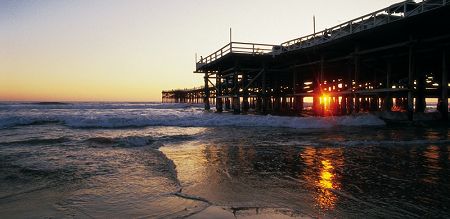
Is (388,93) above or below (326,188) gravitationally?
above

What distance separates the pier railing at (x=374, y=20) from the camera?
15.4 meters

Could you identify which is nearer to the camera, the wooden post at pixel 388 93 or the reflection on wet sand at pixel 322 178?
the reflection on wet sand at pixel 322 178

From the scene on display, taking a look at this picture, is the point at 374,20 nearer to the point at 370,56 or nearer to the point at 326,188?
the point at 370,56

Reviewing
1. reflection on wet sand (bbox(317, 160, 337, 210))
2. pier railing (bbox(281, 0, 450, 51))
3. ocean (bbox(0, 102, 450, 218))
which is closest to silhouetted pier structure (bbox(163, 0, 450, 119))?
pier railing (bbox(281, 0, 450, 51))

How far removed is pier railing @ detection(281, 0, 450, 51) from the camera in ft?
50.6

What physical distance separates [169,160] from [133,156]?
1.35 meters

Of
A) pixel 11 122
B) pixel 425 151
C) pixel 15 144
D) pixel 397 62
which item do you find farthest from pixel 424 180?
pixel 11 122

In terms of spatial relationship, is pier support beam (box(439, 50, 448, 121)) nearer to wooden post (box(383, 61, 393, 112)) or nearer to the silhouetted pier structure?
the silhouetted pier structure

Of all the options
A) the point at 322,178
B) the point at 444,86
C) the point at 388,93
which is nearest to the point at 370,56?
the point at 388,93

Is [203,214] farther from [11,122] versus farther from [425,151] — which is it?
[11,122]

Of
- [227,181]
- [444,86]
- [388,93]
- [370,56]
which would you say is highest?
[370,56]

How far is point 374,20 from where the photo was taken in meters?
17.9

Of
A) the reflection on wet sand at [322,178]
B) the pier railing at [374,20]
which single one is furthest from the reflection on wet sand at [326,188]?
the pier railing at [374,20]

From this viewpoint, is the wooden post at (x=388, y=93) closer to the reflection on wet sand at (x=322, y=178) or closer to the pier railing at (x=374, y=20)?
the pier railing at (x=374, y=20)
